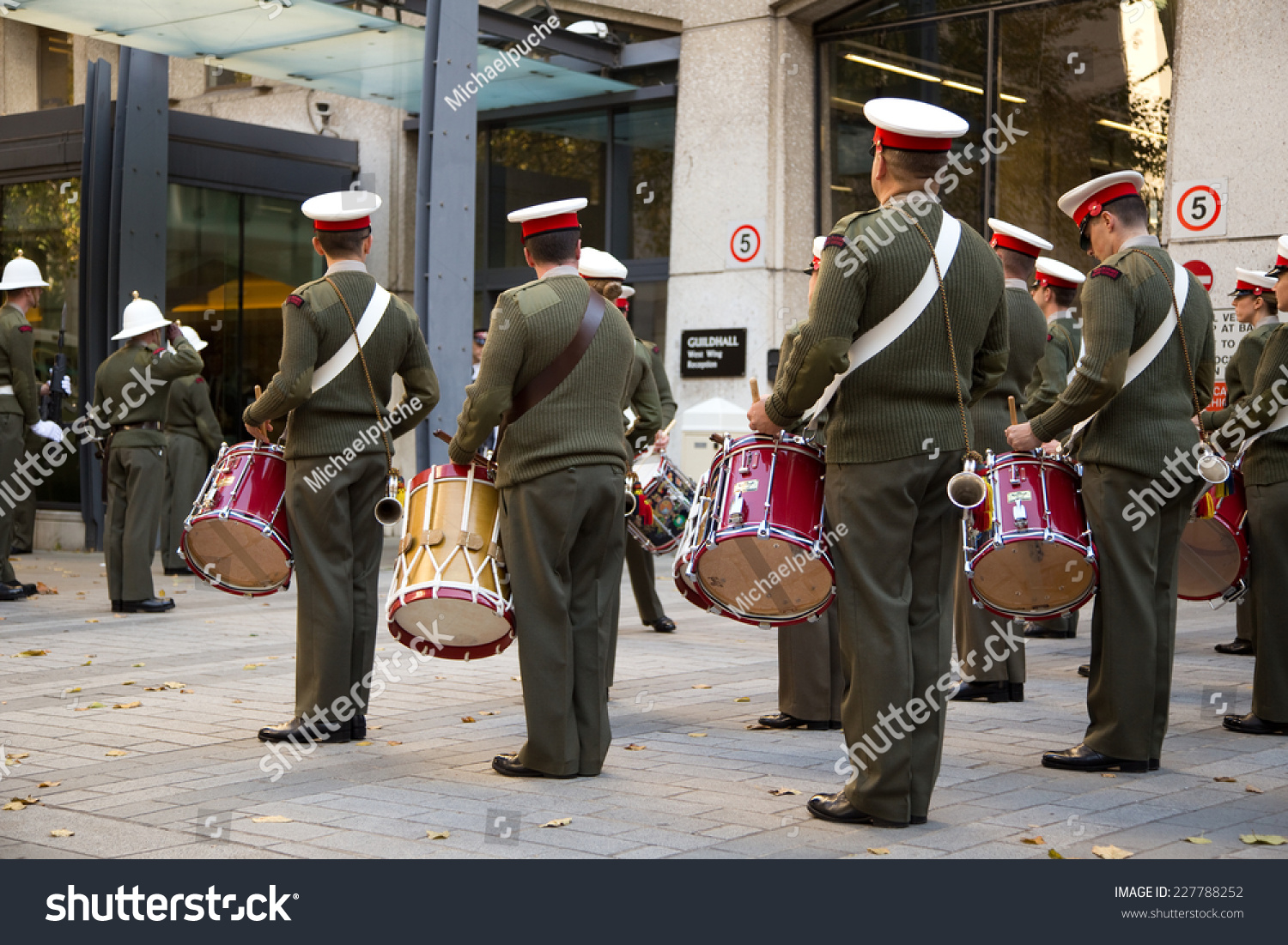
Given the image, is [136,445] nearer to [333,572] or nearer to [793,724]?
[333,572]

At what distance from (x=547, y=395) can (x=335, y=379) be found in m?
1.23

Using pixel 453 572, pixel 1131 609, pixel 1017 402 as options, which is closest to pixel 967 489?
pixel 1131 609

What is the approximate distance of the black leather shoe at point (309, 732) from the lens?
6.43 m

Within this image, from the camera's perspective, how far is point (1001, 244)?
7.58m

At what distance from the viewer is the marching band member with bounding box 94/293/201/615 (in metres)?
11.1

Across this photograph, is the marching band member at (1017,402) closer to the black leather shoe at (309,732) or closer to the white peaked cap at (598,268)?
the white peaked cap at (598,268)

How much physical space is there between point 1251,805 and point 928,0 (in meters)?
11.0

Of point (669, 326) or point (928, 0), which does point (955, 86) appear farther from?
point (669, 326)

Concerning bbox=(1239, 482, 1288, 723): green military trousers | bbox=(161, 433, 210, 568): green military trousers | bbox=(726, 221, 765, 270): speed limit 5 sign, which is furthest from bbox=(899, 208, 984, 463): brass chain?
bbox=(726, 221, 765, 270): speed limit 5 sign

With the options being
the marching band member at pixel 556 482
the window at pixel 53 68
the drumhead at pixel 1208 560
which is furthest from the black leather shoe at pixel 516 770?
the window at pixel 53 68

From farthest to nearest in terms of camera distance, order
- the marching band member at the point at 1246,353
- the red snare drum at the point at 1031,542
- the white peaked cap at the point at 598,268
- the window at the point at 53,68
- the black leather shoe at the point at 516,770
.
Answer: the window at the point at 53,68 → the marching band member at the point at 1246,353 → the white peaked cap at the point at 598,268 → the red snare drum at the point at 1031,542 → the black leather shoe at the point at 516,770

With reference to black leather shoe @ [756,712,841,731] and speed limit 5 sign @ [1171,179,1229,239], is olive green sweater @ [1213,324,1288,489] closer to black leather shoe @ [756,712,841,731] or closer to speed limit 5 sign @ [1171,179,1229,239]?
black leather shoe @ [756,712,841,731]

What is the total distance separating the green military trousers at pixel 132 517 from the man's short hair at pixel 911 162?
769 cm

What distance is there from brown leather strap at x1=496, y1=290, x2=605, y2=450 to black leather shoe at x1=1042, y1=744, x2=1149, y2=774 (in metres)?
2.38
